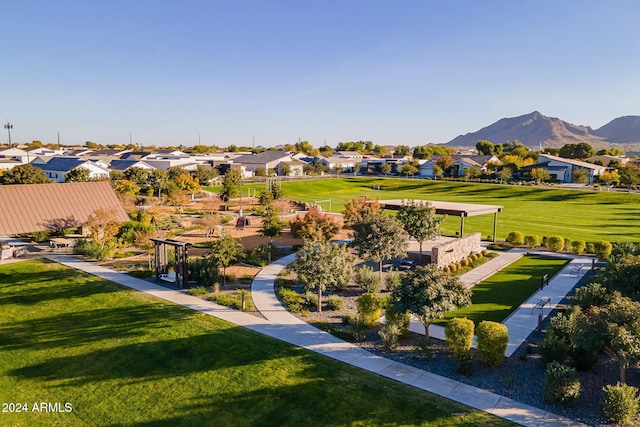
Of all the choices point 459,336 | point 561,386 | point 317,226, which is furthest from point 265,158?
point 561,386

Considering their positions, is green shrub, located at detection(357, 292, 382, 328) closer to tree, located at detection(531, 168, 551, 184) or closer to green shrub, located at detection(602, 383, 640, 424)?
green shrub, located at detection(602, 383, 640, 424)

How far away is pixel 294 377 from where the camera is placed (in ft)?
45.4

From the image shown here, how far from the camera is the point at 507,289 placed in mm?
23188

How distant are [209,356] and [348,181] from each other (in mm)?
82503

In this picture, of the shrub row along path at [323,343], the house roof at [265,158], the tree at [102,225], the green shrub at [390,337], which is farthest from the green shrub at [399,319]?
the house roof at [265,158]

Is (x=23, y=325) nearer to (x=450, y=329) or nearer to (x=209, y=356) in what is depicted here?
(x=209, y=356)

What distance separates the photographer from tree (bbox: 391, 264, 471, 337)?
15281mm

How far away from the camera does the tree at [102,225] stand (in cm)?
2930

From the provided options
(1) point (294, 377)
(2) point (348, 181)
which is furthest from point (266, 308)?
(2) point (348, 181)

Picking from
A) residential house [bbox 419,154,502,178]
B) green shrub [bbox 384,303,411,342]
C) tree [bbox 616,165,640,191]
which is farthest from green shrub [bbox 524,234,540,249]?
residential house [bbox 419,154,502,178]

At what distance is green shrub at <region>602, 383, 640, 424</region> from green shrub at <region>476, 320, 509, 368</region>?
3.28 m

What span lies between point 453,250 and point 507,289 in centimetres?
503

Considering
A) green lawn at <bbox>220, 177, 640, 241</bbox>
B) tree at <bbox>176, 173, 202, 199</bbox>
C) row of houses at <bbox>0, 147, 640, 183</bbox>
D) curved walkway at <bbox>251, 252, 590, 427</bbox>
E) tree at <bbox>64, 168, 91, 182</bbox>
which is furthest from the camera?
row of houses at <bbox>0, 147, 640, 183</bbox>

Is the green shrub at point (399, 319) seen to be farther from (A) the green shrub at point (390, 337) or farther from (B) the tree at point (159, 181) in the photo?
(B) the tree at point (159, 181)
